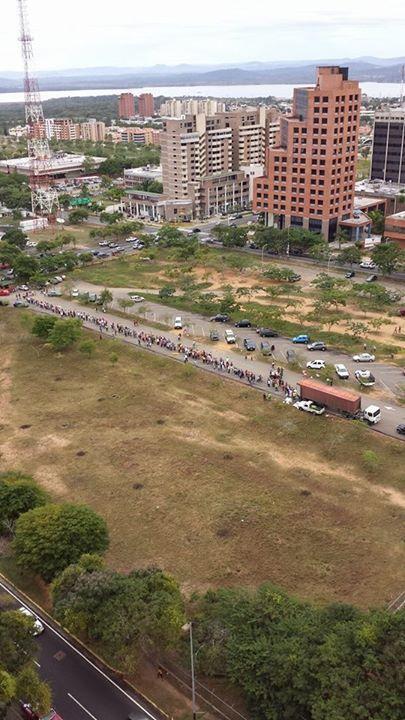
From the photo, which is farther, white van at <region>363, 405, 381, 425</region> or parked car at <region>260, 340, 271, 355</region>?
parked car at <region>260, 340, 271, 355</region>

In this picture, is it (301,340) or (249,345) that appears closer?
(249,345)

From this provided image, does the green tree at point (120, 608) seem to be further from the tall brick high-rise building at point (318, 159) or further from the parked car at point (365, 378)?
the tall brick high-rise building at point (318, 159)

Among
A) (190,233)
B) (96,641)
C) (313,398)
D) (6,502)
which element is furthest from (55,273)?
(96,641)

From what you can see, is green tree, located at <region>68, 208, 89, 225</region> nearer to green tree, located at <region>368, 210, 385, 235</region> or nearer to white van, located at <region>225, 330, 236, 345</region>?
green tree, located at <region>368, 210, 385, 235</region>

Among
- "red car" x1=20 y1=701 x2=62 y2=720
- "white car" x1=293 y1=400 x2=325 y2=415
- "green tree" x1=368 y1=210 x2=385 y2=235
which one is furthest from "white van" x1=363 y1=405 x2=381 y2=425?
"green tree" x1=368 y1=210 x2=385 y2=235

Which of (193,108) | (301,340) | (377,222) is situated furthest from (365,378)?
(193,108)

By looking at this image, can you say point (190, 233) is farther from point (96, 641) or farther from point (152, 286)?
point (96, 641)

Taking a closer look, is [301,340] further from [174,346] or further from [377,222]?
[377,222]
